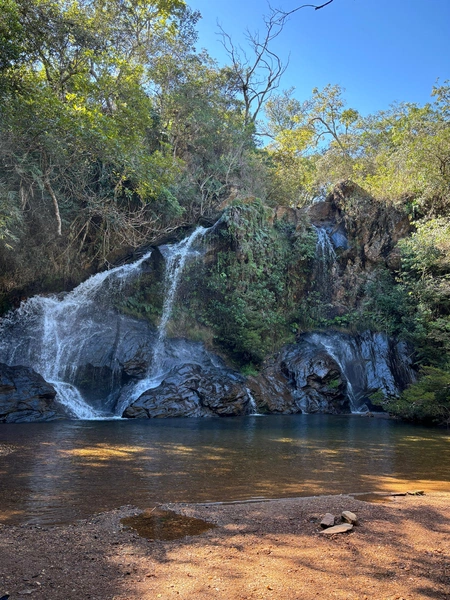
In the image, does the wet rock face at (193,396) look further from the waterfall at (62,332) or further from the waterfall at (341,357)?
the waterfall at (341,357)

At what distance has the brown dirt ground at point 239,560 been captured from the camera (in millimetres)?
3125

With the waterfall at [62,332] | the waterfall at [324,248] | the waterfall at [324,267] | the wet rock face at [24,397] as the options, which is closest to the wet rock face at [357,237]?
the waterfall at [324,267]

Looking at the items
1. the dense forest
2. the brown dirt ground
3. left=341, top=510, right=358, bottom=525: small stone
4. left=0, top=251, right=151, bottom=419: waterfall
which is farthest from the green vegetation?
the brown dirt ground

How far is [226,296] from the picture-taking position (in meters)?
20.3

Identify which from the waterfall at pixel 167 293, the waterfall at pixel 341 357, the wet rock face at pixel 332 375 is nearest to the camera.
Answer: the waterfall at pixel 167 293

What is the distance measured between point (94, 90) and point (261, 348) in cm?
1135

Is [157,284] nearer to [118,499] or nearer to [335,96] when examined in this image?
[118,499]

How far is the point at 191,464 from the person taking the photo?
25.2 feet

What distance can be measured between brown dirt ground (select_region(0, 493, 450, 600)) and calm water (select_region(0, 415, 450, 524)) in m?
1.01

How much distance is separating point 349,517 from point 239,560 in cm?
146

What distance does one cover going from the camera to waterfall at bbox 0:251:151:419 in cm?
1554

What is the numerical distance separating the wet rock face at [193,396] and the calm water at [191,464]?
1.99 metres

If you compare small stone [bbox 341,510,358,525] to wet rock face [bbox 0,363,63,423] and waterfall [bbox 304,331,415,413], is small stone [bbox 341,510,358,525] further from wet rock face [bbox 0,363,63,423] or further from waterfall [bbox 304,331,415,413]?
waterfall [bbox 304,331,415,413]

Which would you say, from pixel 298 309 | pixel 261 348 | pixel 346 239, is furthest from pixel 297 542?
pixel 346 239
